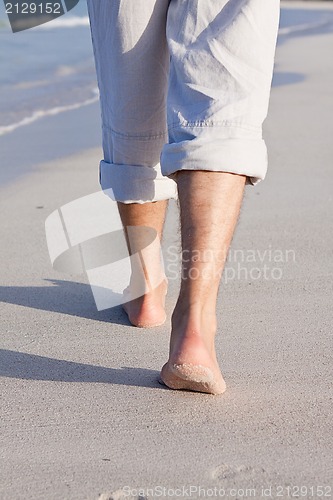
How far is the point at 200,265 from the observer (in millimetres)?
1773

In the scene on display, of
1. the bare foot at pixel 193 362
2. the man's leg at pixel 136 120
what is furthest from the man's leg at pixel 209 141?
the man's leg at pixel 136 120

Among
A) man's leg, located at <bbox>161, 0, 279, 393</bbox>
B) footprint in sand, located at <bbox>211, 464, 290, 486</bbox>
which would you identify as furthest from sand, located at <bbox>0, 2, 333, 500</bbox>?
man's leg, located at <bbox>161, 0, 279, 393</bbox>

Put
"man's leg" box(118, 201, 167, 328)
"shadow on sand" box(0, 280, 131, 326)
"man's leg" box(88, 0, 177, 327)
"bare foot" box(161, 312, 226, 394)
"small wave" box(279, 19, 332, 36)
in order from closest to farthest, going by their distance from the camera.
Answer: "bare foot" box(161, 312, 226, 394), "man's leg" box(88, 0, 177, 327), "man's leg" box(118, 201, 167, 328), "shadow on sand" box(0, 280, 131, 326), "small wave" box(279, 19, 332, 36)

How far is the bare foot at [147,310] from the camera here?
2.26 meters

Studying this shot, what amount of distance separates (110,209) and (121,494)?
192 cm

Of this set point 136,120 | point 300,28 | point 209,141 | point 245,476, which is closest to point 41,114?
point 136,120

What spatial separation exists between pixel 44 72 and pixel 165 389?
632 centimetres

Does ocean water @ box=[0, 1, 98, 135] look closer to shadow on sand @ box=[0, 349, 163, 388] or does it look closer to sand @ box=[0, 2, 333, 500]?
sand @ box=[0, 2, 333, 500]

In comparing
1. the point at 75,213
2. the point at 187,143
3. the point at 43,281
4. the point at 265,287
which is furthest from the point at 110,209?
the point at 187,143

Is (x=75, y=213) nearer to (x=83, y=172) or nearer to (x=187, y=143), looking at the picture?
(x=83, y=172)

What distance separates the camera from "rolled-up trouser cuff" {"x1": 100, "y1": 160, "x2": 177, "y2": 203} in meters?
2.18

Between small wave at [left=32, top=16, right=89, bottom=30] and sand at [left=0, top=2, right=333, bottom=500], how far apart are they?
32.0 ft

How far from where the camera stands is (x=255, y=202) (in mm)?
3420

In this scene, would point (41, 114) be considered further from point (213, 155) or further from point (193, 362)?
point (193, 362)
